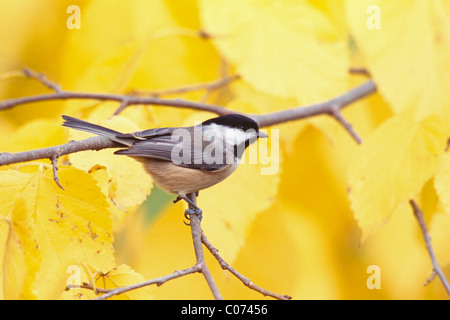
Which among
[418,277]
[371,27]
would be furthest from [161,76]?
[418,277]

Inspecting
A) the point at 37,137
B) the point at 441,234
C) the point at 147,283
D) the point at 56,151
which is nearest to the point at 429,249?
the point at 441,234

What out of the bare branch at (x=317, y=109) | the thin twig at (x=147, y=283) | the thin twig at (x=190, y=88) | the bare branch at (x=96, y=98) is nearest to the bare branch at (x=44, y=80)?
the bare branch at (x=96, y=98)

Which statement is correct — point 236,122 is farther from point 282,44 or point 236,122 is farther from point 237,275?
point 237,275

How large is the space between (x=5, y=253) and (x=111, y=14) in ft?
2.24

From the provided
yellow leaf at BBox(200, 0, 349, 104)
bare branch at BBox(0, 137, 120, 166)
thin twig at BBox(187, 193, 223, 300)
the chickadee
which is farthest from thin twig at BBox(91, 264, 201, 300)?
yellow leaf at BBox(200, 0, 349, 104)

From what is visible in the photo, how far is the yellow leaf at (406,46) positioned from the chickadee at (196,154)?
245 mm

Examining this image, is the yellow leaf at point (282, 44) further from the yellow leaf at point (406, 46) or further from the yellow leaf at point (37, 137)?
the yellow leaf at point (37, 137)

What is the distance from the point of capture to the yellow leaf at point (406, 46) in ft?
2.69

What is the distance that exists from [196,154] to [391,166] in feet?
1.24

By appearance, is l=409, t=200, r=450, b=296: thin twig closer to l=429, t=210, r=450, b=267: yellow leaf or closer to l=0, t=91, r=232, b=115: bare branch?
l=429, t=210, r=450, b=267: yellow leaf

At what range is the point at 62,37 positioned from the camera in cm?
116

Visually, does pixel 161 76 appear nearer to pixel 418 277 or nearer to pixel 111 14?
pixel 111 14

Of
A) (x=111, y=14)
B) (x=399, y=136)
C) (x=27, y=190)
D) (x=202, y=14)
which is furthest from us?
(x=111, y=14)
